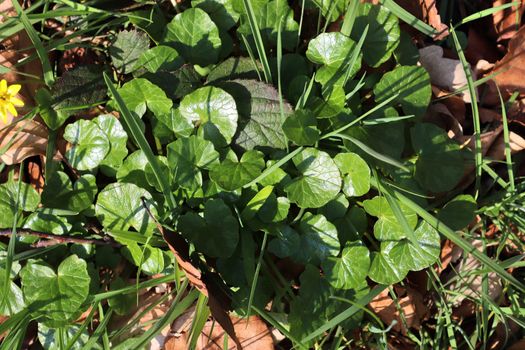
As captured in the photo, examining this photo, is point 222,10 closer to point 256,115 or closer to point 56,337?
point 256,115

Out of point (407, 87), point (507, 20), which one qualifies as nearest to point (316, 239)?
point (407, 87)

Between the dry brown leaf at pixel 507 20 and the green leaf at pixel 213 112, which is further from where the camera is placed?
the dry brown leaf at pixel 507 20

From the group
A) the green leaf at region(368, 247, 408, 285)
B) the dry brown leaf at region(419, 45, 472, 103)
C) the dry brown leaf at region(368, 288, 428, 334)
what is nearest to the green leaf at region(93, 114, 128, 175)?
the green leaf at region(368, 247, 408, 285)

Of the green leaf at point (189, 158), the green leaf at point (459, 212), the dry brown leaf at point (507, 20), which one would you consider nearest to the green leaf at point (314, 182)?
the green leaf at point (189, 158)

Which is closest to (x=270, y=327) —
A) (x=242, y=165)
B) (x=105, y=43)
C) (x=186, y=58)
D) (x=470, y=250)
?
(x=242, y=165)

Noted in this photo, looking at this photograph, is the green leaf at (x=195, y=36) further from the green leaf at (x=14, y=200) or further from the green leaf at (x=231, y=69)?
the green leaf at (x=14, y=200)

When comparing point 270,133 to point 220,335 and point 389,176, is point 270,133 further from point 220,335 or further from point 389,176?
point 220,335

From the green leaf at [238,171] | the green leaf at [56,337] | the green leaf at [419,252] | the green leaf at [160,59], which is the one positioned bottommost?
the green leaf at [56,337]
